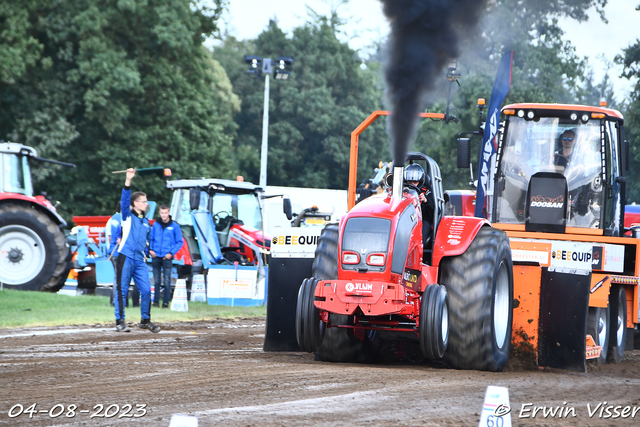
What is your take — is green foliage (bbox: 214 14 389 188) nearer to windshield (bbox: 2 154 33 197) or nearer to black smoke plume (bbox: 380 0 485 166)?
windshield (bbox: 2 154 33 197)

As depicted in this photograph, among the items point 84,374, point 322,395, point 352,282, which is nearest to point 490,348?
point 352,282

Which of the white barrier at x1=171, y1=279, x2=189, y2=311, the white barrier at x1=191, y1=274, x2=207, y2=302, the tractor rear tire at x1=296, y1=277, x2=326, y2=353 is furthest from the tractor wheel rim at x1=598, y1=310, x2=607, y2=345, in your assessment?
the white barrier at x1=191, y1=274, x2=207, y2=302

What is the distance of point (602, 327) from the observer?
34.1ft

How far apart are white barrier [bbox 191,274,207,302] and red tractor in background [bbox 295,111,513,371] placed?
8.99 metres

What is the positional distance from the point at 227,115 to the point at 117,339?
122 feet

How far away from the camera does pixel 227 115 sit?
4697 cm

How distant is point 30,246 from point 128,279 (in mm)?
6157

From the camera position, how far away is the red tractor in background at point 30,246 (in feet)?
55.3

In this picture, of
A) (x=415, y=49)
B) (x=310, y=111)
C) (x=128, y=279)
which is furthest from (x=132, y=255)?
(x=310, y=111)

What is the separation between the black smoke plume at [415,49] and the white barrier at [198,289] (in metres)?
9.49

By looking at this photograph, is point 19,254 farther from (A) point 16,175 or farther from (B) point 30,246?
(A) point 16,175

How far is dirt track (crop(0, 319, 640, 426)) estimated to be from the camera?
5.35 m

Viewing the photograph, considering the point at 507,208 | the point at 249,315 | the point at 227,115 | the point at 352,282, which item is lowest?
the point at 249,315

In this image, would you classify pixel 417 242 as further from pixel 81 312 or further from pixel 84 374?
pixel 81 312
